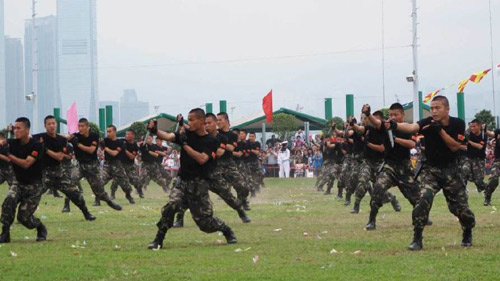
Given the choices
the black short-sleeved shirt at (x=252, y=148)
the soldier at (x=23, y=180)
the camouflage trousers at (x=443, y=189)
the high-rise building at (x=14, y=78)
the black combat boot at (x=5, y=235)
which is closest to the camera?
the camouflage trousers at (x=443, y=189)

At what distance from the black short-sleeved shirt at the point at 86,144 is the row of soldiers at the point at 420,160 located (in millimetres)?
6207

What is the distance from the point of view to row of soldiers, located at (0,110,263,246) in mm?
14297

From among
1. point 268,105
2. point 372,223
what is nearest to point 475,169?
point 372,223

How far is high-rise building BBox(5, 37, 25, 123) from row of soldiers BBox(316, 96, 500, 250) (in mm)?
64597

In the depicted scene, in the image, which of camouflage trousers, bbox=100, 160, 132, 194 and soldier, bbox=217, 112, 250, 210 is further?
camouflage trousers, bbox=100, 160, 132, 194

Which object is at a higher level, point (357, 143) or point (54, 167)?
point (357, 143)

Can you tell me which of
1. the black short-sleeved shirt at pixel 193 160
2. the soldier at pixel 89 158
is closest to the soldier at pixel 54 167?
the soldier at pixel 89 158

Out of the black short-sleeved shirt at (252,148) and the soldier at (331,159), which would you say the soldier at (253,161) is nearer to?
the black short-sleeved shirt at (252,148)

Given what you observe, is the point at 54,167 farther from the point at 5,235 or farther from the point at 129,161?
the point at 129,161

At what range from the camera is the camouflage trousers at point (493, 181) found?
22328 millimetres

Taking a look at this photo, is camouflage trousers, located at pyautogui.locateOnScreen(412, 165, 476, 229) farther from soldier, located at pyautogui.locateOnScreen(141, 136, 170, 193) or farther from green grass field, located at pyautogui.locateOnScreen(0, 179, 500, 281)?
soldier, located at pyautogui.locateOnScreen(141, 136, 170, 193)

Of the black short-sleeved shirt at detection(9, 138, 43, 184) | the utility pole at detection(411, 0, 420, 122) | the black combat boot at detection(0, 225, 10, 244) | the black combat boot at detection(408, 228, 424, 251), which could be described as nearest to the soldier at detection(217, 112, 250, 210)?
the black short-sleeved shirt at detection(9, 138, 43, 184)

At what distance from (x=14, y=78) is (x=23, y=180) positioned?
73.2 m

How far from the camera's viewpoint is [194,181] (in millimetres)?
13164
